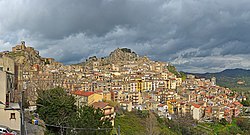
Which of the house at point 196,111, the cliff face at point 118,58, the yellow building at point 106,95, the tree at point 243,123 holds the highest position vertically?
the cliff face at point 118,58

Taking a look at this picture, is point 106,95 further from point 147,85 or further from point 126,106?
point 147,85

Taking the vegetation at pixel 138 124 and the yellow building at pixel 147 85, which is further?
the yellow building at pixel 147 85

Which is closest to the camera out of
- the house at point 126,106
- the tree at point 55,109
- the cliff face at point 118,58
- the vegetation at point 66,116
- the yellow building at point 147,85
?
the vegetation at point 66,116

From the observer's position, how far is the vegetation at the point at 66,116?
89.0 ft

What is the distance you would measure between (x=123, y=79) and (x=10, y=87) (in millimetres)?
65237

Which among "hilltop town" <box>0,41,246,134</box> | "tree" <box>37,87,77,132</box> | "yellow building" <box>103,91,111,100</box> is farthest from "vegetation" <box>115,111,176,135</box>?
"tree" <box>37,87,77,132</box>

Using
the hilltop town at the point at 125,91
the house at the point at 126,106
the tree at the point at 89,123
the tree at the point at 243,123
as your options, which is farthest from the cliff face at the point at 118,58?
the tree at the point at 89,123

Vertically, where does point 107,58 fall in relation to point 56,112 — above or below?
above

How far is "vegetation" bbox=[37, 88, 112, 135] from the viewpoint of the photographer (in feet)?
89.0

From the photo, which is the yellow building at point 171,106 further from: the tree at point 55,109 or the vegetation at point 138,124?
the tree at point 55,109

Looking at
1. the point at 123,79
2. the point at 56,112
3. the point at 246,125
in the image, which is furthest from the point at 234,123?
the point at 56,112

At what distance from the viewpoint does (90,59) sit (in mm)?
150500

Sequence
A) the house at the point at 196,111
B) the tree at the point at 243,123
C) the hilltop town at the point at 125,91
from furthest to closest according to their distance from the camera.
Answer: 1. the house at the point at 196,111
2. the tree at the point at 243,123
3. the hilltop town at the point at 125,91

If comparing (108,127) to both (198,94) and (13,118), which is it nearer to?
(13,118)
